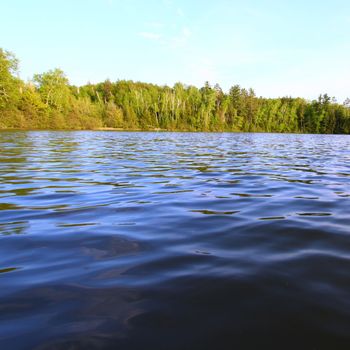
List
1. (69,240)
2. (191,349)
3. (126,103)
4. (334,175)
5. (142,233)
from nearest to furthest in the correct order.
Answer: (191,349)
(69,240)
(142,233)
(334,175)
(126,103)

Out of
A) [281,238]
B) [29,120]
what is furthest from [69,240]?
[29,120]

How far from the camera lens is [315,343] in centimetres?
143

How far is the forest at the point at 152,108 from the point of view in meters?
54.3

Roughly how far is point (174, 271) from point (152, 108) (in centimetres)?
8015

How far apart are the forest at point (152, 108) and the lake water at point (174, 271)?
5342 centimetres

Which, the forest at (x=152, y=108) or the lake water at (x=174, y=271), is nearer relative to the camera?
the lake water at (x=174, y=271)

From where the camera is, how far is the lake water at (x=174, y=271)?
5.03 ft

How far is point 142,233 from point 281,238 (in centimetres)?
158

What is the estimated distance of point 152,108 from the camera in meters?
79.5

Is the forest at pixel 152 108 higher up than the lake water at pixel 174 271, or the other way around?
the forest at pixel 152 108

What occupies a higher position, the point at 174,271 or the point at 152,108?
the point at 152,108

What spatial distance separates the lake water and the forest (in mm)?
53421

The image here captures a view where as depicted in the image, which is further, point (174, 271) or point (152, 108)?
point (152, 108)

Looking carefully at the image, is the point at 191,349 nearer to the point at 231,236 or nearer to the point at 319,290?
the point at 319,290
